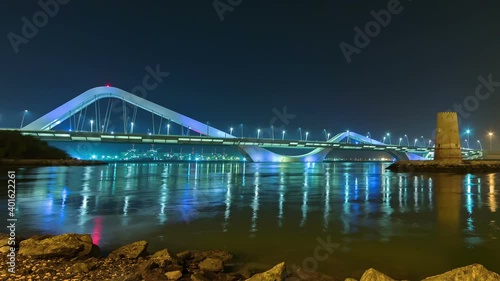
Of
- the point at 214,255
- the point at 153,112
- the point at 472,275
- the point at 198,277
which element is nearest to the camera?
the point at 472,275

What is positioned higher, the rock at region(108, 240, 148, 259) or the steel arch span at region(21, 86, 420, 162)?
the steel arch span at region(21, 86, 420, 162)

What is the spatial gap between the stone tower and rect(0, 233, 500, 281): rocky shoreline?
4001 cm

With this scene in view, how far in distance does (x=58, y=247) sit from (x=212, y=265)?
97.4 inches

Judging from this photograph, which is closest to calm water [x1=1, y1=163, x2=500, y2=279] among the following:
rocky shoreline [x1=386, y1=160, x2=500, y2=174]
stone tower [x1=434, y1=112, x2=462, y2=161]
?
rocky shoreline [x1=386, y1=160, x2=500, y2=174]

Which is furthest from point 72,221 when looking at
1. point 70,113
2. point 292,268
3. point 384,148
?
point 384,148

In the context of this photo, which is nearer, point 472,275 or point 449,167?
point 472,275

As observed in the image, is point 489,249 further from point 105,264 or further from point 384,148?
point 384,148

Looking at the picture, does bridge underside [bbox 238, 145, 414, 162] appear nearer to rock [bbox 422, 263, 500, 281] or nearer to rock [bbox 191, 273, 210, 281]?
rock [bbox 191, 273, 210, 281]

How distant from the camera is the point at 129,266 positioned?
507cm

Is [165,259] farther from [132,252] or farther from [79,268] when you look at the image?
[79,268]

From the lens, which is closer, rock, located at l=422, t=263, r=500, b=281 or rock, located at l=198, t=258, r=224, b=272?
rock, located at l=422, t=263, r=500, b=281

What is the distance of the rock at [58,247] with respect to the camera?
17.8 feet

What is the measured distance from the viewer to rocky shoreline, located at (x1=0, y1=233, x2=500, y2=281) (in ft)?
14.4

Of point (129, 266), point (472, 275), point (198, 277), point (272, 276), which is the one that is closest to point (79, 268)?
point (129, 266)
